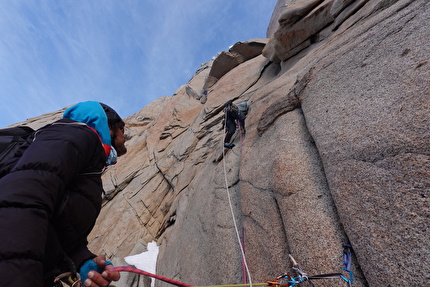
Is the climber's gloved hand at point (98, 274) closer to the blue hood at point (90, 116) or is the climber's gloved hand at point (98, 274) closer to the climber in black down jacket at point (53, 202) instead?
the climber in black down jacket at point (53, 202)

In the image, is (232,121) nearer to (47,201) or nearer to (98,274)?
(98,274)

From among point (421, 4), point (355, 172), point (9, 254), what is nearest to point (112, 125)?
point (9, 254)

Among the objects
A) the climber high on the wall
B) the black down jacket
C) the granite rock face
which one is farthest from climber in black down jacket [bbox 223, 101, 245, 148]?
the black down jacket

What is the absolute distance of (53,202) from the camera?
146 cm

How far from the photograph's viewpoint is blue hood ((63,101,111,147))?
2096mm

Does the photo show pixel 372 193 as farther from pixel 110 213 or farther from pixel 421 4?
pixel 110 213

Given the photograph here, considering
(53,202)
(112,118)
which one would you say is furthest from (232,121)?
(53,202)

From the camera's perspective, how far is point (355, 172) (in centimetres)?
286

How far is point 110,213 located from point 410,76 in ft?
46.4

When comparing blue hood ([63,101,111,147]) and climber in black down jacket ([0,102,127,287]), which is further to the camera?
blue hood ([63,101,111,147])

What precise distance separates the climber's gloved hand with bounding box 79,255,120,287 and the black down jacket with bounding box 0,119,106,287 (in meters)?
0.10

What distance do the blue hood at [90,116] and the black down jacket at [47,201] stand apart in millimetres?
213

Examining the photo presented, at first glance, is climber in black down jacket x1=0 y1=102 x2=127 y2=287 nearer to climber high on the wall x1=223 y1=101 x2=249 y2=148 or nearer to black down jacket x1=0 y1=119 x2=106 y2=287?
black down jacket x1=0 y1=119 x2=106 y2=287

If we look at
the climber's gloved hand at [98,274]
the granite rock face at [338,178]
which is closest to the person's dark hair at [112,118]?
the climber's gloved hand at [98,274]
